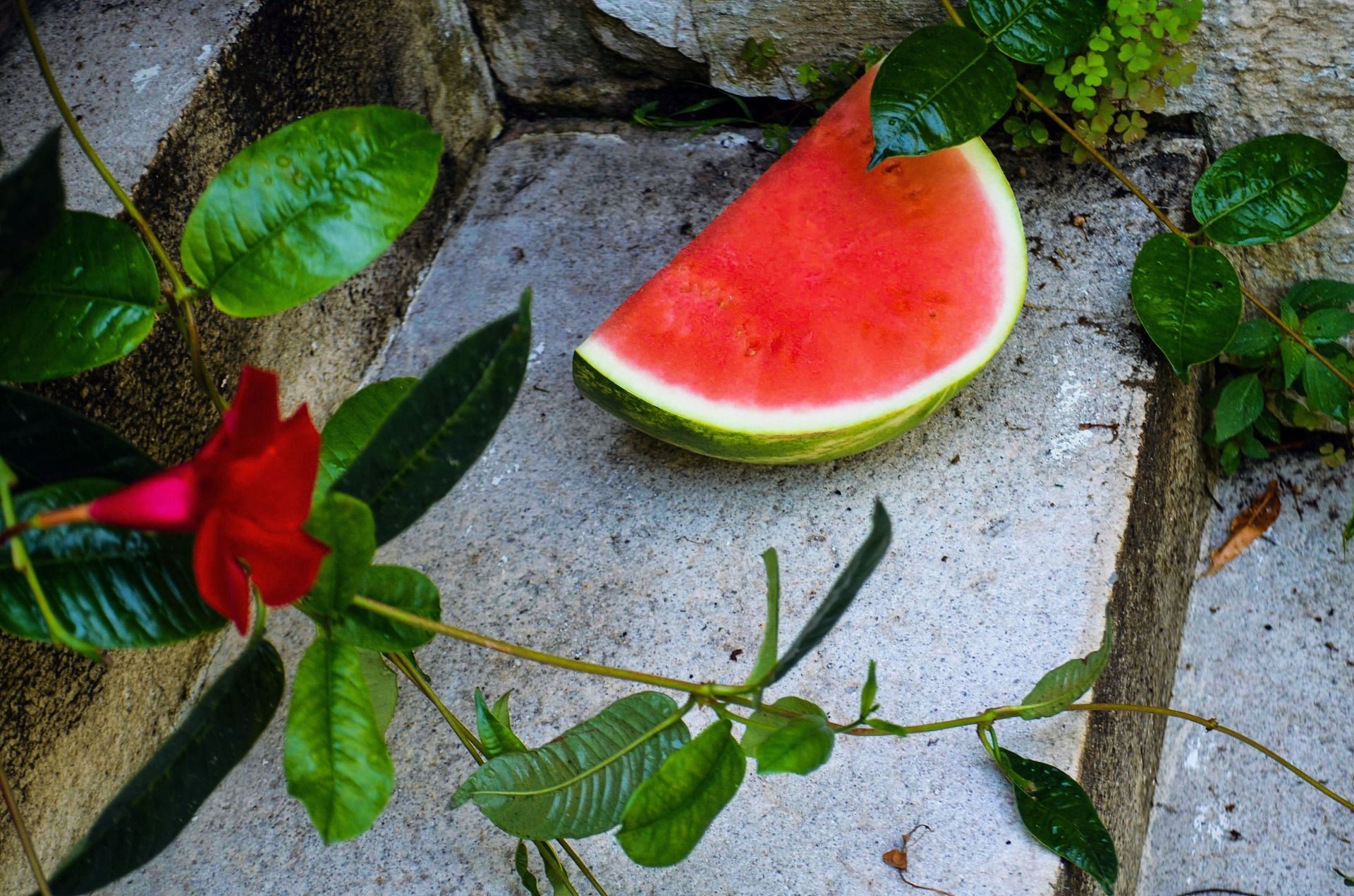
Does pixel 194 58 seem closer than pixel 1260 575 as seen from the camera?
Yes

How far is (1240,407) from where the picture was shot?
1.23 m

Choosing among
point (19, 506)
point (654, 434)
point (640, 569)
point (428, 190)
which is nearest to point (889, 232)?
point (654, 434)

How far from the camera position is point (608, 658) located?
3.59ft

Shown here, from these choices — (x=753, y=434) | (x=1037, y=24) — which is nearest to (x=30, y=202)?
(x=753, y=434)

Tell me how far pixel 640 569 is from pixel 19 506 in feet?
2.29

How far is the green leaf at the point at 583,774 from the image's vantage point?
0.72 metres

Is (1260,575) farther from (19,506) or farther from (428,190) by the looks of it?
(19,506)

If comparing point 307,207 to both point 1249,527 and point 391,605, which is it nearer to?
point 391,605

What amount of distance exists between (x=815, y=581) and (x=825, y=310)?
285mm

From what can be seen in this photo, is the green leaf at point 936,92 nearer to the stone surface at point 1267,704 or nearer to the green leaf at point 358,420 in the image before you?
the green leaf at point 358,420

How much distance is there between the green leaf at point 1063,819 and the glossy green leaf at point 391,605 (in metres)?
0.53

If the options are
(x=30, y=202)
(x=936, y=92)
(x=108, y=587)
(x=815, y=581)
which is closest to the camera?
(x=30, y=202)

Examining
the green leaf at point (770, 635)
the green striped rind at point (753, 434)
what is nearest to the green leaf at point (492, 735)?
the green leaf at point (770, 635)

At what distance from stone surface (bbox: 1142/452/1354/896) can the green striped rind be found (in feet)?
1.74
